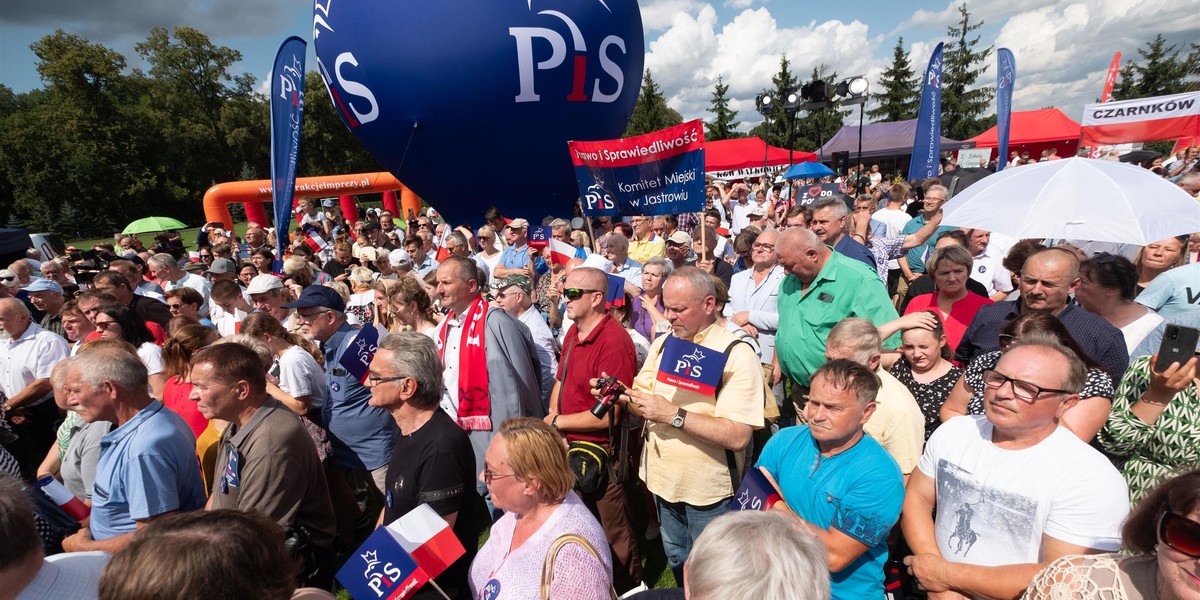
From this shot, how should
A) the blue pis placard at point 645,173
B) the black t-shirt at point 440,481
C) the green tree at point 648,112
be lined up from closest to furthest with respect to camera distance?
the black t-shirt at point 440,481
the blue pis placard at point 645,173
the green tree at point 648,112

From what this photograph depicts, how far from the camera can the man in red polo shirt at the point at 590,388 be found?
10.6 feet

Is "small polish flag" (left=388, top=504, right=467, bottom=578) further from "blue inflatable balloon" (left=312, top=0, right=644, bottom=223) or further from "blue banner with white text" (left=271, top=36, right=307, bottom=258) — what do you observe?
"blue inflatable balloon" (left=312, top=0, right=644, bottom=223)

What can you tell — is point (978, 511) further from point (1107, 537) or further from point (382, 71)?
point (382, 71)

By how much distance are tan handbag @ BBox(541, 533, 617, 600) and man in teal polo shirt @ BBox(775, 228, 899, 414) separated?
7.47 feet

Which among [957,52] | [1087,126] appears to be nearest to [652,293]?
[1087,126]

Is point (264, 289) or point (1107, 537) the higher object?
point (264, 289)

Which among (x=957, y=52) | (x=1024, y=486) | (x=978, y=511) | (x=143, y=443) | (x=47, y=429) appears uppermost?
(x=957, y=52)

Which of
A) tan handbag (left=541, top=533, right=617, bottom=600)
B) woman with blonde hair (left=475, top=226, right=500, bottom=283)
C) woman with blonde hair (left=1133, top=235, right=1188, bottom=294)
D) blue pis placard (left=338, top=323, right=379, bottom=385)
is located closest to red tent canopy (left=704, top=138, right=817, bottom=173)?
woman with blonde hair (left=475, top=226, right=500, bottom=283)

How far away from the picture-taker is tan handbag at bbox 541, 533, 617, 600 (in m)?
1.89

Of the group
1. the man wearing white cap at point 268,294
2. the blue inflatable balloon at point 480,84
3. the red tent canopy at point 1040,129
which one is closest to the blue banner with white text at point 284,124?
the blue inflatable balloon at point 480,84

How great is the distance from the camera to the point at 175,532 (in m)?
1.50

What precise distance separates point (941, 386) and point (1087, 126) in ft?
42.9

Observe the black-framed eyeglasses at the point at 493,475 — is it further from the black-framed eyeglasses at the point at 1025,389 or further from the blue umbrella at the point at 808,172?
the blue umbrella at the point at 808,172

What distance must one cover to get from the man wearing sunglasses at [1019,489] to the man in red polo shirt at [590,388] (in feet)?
5.07
